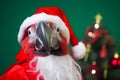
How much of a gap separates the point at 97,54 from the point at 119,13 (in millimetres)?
452

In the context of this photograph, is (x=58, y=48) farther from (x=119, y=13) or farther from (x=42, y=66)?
(x=119, y=13)

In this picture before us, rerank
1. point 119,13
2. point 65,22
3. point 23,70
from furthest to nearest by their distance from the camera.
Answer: point 119,13, point 65,22, point 23,70

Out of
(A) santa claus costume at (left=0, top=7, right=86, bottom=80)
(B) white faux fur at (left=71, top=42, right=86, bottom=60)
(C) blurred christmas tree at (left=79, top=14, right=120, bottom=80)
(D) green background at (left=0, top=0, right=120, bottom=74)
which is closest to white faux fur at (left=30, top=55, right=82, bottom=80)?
(A) santa claus costume at (left=0, top=7, right=86, bottom=80)

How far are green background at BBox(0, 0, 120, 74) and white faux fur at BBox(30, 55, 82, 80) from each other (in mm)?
727

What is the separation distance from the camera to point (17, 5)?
1.65 m

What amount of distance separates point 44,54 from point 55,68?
0.07 metres

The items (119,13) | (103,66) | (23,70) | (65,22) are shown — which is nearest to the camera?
(23,70)

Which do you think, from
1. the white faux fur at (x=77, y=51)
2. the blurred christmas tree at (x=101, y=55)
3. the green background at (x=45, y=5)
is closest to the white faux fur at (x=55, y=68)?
the white faux fur at (x=77, y=51)

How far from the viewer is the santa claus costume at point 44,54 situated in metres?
0.90

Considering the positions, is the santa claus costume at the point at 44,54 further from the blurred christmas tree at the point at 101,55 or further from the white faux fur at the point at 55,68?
the blurred christmas tree at the point at 101,55

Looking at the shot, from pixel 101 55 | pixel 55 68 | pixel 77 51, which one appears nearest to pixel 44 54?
pixel 55 68

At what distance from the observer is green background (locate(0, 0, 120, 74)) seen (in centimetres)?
163

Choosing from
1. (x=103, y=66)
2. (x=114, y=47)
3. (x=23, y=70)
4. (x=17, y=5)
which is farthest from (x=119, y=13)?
(x=23, y=70)

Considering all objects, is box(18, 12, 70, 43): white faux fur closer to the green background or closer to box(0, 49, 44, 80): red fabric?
box(0, 49, 44, 80): red fabric
